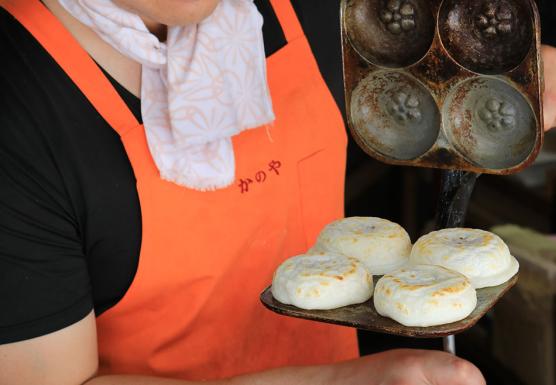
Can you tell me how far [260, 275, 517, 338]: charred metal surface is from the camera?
121cm

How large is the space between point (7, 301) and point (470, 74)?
848 mm

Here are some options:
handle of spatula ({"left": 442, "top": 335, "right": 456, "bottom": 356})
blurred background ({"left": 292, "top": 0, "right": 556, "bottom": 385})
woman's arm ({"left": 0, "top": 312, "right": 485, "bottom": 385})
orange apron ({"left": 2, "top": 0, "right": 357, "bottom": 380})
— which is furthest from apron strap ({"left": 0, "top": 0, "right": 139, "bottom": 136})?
handle of spatula ({"left": 442, "top": 335, "right": 456, "bottom": 356})

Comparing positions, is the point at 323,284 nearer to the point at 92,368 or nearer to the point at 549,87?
the point at 92,368

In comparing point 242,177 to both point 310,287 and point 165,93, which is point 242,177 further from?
point 310,287

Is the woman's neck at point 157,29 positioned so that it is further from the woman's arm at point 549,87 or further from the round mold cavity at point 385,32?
the woman's arm at point 549,87

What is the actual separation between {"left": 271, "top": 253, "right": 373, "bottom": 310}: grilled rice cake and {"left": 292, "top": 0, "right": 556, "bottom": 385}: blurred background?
62 centimetres

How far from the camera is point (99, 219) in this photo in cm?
147

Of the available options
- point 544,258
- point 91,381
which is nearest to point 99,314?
point 91,381

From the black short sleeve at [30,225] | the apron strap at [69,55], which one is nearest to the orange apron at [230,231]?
the apron strap at [69,55]

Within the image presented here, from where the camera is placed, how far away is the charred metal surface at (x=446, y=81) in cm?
124

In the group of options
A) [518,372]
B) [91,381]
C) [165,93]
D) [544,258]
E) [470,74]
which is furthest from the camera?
[518,372]

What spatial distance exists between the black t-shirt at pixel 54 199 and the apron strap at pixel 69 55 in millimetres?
13

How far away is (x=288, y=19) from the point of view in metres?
1.77

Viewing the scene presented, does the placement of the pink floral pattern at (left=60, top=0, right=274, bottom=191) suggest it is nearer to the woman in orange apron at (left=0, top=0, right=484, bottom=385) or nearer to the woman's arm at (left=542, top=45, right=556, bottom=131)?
the woman in orange apron at (left=0, top=0, right=484, bottom=385)
